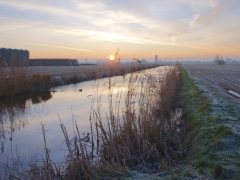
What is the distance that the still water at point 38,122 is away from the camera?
20.1ft

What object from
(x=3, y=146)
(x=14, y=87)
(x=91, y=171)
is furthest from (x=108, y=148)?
(x=14, y=87)

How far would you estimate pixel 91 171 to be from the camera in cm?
438

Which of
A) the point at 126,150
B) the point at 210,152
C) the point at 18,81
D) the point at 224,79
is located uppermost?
the point at 18,81

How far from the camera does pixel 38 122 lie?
902 cm

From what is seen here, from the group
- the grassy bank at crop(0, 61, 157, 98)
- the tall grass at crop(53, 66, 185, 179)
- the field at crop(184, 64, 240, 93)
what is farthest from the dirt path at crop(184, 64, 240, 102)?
the tall grass at crop(53, 66, 185, 179)

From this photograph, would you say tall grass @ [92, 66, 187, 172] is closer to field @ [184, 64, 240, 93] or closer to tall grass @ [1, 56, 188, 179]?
A: tall grass @ [1, 56, 188, 179]

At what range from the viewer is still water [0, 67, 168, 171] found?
20.1 ft

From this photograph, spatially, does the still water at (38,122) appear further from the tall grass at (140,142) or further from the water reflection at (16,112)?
the tall grass at (140,142)

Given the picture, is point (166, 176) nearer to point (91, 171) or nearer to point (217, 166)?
point (217, 166)

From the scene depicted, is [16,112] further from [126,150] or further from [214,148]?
[214,148]

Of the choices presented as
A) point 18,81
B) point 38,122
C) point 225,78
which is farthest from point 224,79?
point 38,122

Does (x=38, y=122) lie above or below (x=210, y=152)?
below

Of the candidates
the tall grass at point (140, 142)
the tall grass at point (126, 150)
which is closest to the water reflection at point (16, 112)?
the tall grass at point (126, 150)

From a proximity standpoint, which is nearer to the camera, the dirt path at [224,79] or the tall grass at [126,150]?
the tall grass at [126,150]
